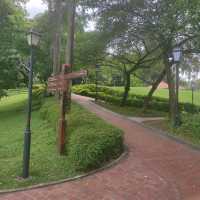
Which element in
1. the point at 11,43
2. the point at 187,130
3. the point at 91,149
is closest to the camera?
the point at 91,149

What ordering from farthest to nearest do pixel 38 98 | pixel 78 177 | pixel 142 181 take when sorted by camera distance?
pixel 38 98 → pixel 78 177 → pixel 142 181

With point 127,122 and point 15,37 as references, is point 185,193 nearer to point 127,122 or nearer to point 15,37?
point 127,122

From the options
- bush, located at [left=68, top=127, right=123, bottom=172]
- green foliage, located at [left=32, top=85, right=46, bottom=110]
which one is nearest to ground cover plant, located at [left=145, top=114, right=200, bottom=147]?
bush, located at [left=68, top=127, right=123, bottom=172]

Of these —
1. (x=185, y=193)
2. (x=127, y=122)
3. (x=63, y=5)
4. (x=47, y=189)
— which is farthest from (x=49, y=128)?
(x=63, y=5)

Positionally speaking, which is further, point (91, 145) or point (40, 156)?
point (40, 156)

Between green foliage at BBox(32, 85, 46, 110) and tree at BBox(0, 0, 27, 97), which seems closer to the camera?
tree at BBox(0, 0, 27, 97)

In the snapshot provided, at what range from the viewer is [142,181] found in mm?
7926

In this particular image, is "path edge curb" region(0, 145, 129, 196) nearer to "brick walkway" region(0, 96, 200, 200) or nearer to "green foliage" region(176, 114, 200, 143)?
"brick walkway" region(0, 96, 200, 200)

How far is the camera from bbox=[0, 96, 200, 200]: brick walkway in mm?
7051

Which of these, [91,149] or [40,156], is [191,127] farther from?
[40,156]

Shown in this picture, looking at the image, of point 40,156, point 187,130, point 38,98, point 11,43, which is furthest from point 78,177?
point 38,98

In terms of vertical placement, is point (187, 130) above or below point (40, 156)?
above

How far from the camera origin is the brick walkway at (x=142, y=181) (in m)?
7.05

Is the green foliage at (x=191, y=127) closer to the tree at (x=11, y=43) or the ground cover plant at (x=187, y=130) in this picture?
the ground cover plant at (x=187, y=130)
